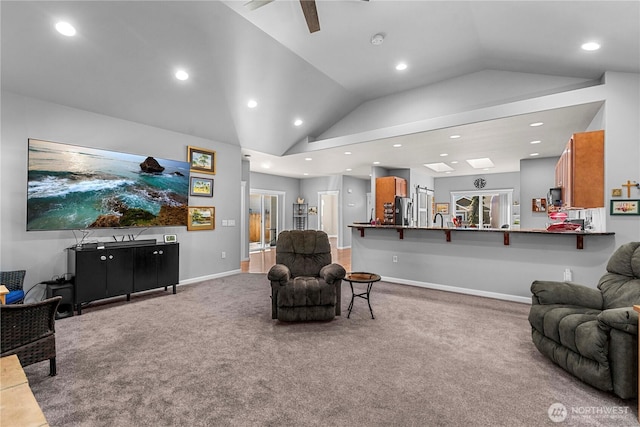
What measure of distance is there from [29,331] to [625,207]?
569cm

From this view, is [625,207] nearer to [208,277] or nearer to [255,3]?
[255,3]

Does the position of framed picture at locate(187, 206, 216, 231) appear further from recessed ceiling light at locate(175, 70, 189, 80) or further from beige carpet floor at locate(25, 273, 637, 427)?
recessed ceiling light at locate(175, 70, 189, 80)

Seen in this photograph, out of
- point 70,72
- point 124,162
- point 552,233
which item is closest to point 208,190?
point 124,162

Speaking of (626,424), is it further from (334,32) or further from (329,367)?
(334,32)

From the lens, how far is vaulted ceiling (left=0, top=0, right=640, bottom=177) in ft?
9.41

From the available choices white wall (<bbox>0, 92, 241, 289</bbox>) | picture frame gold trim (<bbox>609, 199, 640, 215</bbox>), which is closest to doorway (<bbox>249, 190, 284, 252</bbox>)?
white wall (<bbox>0, 92, 241, 289</bbox>)

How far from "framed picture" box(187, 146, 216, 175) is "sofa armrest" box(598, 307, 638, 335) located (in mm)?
5487

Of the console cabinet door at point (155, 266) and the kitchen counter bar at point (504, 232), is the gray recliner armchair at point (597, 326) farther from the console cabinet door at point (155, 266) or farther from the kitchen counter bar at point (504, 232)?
the console cabinet door at point (155, 266)

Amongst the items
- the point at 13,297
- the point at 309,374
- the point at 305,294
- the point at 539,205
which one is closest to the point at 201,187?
the point at 13,297

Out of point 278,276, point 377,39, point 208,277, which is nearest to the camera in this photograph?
point 278,276

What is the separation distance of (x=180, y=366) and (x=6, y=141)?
3.44 metres

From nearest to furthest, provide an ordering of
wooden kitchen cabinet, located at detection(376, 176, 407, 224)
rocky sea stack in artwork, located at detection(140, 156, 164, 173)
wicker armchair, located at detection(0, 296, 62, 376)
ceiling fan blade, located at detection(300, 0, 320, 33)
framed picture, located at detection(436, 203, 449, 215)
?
1. wicker armchair, located at detection(0, 296, 62, 376)
2. ceiling fan blade, located at detection(300, 0, 320, 33)
3. rocky sea stack in artwork, located at detection(140, 156, 164, 173)
4. wooden kitchen cabinet, located at detection(376, 176, 407, 224)
5. framed picture, located at detection(436, 203, 449, 215)

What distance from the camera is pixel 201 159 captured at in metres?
5.36

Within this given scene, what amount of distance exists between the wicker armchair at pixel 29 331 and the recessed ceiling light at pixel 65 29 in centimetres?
270
